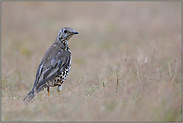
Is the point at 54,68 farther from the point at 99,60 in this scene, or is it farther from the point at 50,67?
the point at 99,60

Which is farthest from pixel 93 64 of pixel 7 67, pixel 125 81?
pixel 125 81

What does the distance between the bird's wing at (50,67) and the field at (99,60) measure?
1.39 ft

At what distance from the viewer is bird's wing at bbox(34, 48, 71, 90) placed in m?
5.87

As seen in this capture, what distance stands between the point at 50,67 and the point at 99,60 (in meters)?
4.90

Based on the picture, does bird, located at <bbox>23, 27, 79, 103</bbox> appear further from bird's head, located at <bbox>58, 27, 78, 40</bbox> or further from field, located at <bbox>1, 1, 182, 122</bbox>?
field, located at <bbox>1, 1, 182, 122</bbox>

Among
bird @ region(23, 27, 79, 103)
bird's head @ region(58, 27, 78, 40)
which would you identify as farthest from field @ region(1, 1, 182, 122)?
bird's head @ region(58, 27, 78, 40)

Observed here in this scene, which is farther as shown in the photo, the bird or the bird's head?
the bird's head

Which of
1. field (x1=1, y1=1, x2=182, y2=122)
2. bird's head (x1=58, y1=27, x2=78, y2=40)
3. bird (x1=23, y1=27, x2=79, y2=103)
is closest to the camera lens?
field (x1=1, y1=1, x2=182, y2=122)

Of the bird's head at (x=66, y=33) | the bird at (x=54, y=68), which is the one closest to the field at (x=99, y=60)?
the bird at (x=54, y=68)

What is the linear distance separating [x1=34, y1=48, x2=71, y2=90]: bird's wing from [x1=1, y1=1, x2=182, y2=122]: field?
1.39 feet

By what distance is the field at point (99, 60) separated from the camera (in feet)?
13.9

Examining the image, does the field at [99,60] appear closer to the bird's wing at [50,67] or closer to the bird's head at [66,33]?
the bird's wing at [50,67]

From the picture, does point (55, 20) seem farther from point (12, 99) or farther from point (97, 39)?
point (12, 99)

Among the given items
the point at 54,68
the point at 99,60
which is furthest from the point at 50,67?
the point at 99,60
